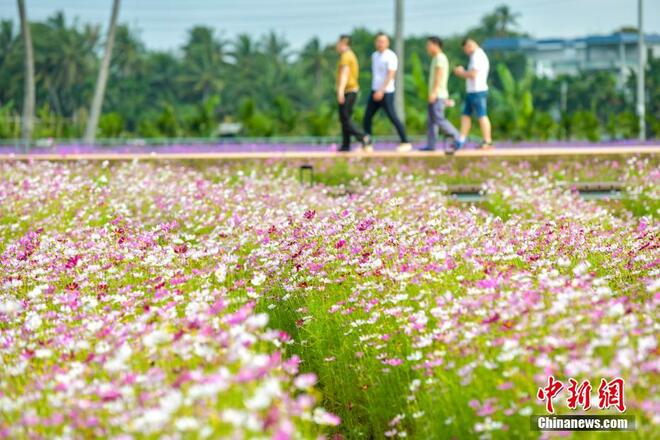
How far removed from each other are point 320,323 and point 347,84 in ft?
33.4

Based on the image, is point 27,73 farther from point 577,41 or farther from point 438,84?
point 577,41

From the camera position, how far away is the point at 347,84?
16.6m

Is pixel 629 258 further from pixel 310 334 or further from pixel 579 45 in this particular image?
pixel 579 45

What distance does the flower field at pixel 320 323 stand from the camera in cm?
402

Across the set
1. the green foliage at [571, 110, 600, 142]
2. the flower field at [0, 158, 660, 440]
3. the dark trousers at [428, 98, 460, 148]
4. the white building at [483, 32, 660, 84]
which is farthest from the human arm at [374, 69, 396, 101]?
the white building at [483, 32, 660, 84]

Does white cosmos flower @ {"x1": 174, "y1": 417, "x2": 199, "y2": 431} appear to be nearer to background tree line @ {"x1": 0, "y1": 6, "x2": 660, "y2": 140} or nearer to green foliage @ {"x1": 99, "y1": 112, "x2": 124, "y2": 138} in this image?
green foliage @ {"x1": 99, "y1": 112, "x2": 124, "y2": 138}

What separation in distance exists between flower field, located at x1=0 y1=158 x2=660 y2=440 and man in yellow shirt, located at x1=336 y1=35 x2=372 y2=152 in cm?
529

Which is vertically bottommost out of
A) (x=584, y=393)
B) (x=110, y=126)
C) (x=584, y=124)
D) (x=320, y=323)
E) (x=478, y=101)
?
(x=320, y=323)

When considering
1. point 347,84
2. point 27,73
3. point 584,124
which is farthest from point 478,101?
point 584,124

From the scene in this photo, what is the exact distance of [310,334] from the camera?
7.05 m

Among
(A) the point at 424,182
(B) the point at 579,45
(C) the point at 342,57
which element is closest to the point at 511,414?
(A) the point at 424,182

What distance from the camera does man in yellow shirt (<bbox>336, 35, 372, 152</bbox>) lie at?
1616 cm

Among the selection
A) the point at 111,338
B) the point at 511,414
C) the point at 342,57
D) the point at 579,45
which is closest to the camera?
the point at 511,414

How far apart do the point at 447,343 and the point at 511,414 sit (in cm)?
71
